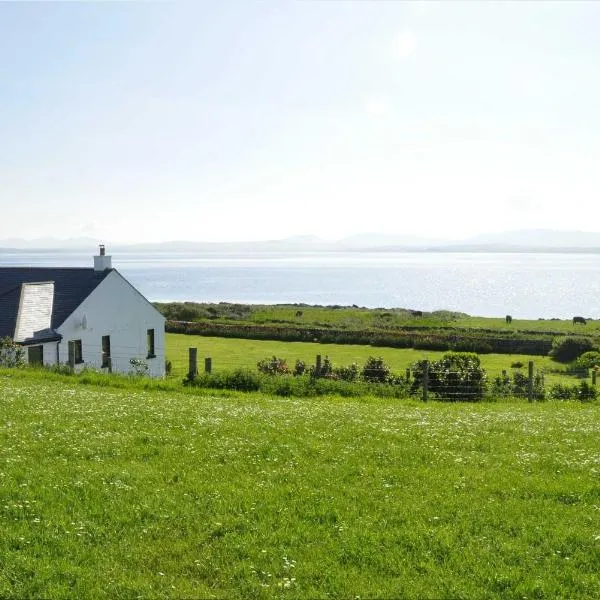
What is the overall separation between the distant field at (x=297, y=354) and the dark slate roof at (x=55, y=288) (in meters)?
8.66

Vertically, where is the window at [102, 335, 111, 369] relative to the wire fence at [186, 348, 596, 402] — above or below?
above

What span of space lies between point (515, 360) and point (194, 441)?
46.1 metres

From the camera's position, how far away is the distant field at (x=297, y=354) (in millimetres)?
48969

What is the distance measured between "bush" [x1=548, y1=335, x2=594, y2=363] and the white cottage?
111 feet

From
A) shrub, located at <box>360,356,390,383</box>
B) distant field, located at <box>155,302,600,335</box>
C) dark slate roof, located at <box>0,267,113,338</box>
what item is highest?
dark slate roof, located at <box>0,267,113,338</box>

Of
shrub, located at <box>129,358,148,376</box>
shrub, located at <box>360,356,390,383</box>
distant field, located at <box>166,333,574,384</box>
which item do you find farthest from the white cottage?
shrub, located at <box>360,356,390,383</box>

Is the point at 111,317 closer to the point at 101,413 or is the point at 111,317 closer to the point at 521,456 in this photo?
the point at 101,413

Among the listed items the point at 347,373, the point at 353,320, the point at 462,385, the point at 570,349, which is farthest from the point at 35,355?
the point at 353,320

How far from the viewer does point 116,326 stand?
41250mm

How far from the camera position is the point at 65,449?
12938 millimetres

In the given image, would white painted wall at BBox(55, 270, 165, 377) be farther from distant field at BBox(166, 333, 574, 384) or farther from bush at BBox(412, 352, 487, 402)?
bush at BBox(412, 352, 487, 402)

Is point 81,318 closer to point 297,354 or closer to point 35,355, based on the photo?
point 35,355

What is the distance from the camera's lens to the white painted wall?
38062mm

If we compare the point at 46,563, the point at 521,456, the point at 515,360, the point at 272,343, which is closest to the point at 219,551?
the point at 46,563
